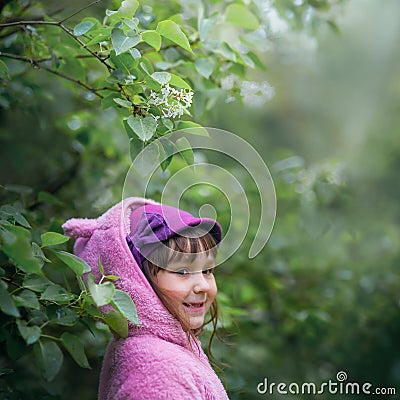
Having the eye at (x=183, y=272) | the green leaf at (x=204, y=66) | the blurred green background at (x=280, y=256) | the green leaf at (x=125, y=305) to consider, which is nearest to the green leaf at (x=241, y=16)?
the green leaf at (x=204, y=66)

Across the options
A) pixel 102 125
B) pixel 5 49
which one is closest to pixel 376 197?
pixel 102 125

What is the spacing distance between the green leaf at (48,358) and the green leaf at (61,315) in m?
0.03

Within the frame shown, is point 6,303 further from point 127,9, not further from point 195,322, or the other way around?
point 127,9

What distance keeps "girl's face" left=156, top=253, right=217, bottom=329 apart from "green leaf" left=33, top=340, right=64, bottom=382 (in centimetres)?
18

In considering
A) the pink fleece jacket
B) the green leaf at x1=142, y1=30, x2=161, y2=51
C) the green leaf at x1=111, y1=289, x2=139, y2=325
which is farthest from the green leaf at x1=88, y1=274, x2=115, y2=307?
the green leaf at x1=142, y1=30, x2=161, y2=51

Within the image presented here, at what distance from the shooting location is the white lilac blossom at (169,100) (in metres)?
0.75

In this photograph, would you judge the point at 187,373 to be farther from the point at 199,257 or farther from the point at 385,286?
the point at 385,286

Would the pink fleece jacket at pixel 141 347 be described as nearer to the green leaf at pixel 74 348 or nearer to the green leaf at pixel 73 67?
the green leaf at pixel 74 348

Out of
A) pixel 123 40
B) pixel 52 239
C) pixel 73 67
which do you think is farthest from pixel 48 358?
pixel 73 67

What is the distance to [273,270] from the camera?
177 cm

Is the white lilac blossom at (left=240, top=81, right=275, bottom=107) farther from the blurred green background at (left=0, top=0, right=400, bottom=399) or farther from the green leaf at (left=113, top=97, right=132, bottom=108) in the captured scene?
the green leaf at (left=113, top=97, right=132, bottom=108)

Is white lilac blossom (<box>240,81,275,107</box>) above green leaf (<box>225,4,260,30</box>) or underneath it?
underneath

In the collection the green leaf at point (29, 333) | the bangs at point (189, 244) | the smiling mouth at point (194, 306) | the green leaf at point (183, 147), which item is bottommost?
the smiling mouth at point (194, 306)

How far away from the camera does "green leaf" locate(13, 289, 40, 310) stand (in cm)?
69
